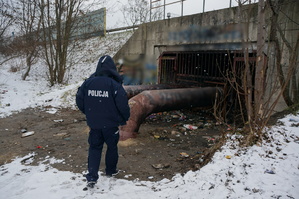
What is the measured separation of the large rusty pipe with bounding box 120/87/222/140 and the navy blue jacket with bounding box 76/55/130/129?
174 cm

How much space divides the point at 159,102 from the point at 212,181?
2715 mm

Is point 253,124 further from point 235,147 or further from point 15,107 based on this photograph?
point 15,107

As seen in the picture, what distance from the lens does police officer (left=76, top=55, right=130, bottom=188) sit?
3.10 m

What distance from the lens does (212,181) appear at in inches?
111

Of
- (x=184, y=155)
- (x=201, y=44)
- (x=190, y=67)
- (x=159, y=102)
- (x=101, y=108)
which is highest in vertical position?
(x=201, y=44)

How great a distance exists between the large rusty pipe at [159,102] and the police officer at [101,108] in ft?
5.58

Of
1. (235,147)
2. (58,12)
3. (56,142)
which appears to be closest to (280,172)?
(235,147)

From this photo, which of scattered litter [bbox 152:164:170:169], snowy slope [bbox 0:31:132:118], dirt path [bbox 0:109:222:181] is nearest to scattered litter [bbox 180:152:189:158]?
dirt path [bbox 0:109:222:181]

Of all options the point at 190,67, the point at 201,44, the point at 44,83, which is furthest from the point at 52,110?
the point at 44,83

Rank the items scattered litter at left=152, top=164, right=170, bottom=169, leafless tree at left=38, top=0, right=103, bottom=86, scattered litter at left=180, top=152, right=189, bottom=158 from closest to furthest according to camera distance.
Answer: scattered litter at left=152, top=164, right=170, bottom=169 → scattered litter at left=180, top=152, right=189, bottom=158 → leafless tree at left=38, top=0, right=103, bottom=86

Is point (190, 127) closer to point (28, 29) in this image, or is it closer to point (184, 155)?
point (184, 155)

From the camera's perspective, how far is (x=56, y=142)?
4977mm

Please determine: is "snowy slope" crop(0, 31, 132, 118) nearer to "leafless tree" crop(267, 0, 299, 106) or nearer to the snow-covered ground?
the snow-covered ground

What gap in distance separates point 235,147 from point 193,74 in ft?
16.5
